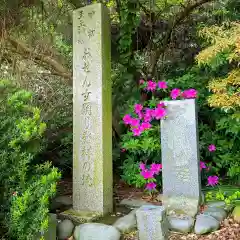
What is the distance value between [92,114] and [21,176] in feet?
3.75

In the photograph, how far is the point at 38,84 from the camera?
5.14m

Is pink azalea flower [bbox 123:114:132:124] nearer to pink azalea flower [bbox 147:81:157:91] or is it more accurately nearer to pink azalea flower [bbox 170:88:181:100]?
pink azalea flower [bbox 147:81:157:91]

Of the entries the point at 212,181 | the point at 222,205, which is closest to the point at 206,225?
the point at 222,205

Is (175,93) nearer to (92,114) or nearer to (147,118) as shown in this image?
(147,118)

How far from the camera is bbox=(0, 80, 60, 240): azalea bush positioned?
9.07 ft

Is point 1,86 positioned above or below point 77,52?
below

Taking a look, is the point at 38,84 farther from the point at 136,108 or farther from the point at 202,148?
the point at 202,148

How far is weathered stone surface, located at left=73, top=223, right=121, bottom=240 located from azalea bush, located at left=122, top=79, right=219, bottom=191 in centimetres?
111

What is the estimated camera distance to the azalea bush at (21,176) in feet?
9.07

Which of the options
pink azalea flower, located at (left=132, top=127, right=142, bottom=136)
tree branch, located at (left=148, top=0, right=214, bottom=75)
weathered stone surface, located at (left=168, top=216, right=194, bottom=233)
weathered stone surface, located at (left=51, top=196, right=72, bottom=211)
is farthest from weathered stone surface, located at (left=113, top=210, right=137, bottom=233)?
tree branch, located at (left=148, top=0, right=214, bottom=75)

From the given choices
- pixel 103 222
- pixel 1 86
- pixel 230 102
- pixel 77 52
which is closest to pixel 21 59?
pixel 77 52

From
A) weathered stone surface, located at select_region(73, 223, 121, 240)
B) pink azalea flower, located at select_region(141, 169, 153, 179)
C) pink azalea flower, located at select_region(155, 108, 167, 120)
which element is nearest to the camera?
weathered stone surface, located at select_region(73, 223, 121, 240)

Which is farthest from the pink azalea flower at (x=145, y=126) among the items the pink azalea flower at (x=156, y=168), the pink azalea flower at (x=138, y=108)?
the pink azalea flower at (x=156, y=168)

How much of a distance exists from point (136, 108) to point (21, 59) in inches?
74.4
